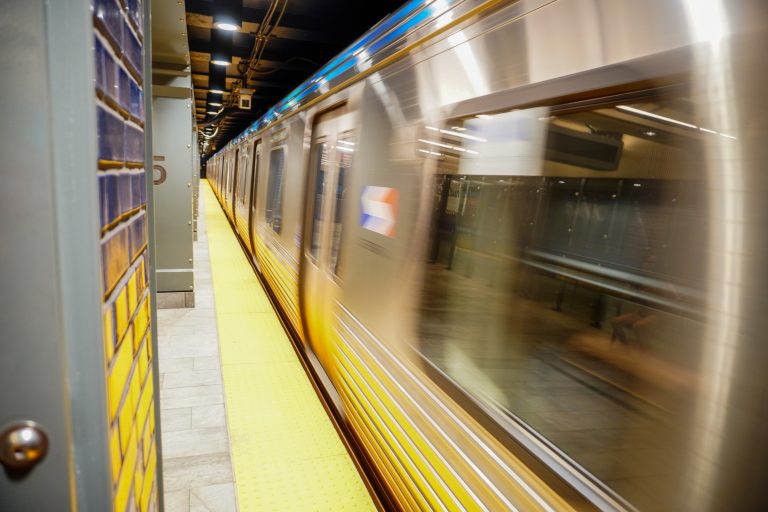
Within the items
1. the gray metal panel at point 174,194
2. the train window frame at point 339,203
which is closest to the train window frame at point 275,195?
the gray metal panel at point 174,194

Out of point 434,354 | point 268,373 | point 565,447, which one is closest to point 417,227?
point 434,354

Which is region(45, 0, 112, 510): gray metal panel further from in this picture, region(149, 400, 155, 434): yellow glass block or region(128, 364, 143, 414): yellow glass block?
region(149, 400, 155, 434): yellow glass block

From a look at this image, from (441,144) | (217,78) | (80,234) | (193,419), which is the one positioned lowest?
(193,419)

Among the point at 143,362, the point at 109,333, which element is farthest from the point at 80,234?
the point at 143,362

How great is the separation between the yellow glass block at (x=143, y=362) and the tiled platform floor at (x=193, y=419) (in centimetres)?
146

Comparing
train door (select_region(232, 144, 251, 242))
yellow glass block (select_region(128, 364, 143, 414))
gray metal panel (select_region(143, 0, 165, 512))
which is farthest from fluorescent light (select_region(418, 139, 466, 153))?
train door (select_region(232, 144, 251, 242))

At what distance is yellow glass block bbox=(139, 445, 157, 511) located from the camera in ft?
3.80

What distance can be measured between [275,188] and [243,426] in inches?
126

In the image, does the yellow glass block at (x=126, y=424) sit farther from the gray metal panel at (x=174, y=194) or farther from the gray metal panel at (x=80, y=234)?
the gray metal panel at (x=174, y=194)

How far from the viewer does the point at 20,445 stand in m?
0.61

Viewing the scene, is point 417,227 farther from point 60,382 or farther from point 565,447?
point 60,382

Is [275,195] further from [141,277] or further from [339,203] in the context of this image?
[141,277]

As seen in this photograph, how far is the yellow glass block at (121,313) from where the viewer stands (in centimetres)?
89

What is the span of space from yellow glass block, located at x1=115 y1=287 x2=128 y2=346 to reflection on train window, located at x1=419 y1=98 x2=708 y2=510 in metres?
1.10
